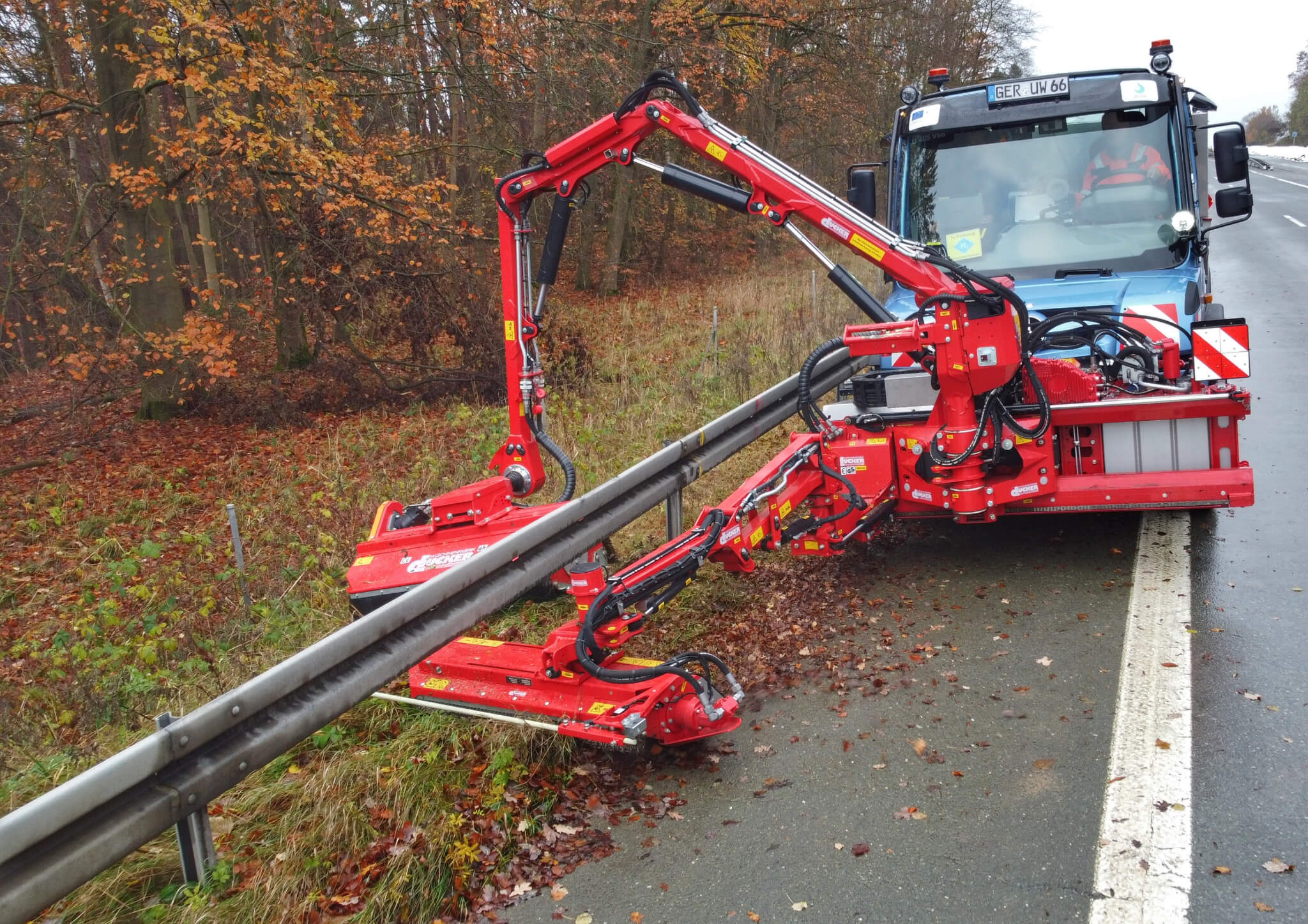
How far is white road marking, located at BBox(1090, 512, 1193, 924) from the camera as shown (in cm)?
302

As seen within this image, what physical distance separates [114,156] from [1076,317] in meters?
12.0

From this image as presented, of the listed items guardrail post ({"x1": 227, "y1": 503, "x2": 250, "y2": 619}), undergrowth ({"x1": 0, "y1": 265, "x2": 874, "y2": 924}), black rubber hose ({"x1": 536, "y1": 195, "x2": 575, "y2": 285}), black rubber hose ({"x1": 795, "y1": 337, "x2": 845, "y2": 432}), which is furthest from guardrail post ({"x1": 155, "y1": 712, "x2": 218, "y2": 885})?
black rubber hose ({"x1": 536, "y1": 195, "x2": 575, "y2": 285})

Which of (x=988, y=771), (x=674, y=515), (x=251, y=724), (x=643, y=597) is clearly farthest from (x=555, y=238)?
(x=988, y=771)

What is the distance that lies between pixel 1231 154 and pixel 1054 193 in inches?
48.8

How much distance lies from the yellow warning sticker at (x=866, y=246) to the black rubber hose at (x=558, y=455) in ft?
8.02

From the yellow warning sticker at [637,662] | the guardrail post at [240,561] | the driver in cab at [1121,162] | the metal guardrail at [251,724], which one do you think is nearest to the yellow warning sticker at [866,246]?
the metal guardrail at [251,724]

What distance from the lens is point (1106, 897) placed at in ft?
9.92

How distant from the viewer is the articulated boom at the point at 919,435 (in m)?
5.44

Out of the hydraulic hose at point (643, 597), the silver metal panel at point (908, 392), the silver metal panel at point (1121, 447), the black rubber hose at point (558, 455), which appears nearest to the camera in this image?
the hydraulic hose at point (643, 597)

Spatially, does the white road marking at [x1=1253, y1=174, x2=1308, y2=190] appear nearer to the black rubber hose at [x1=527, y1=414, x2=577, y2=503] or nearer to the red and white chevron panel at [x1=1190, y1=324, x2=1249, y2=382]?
the red and white chevron panel at [x1=1190, y1=324, x2=1249, y2=382]

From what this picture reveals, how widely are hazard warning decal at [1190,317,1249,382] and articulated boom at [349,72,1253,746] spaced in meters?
0.01

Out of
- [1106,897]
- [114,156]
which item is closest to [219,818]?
[1106,897]

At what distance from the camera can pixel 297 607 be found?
23.2 feet

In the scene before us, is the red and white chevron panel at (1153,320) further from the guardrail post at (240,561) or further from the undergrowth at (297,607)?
the guardrail post at (240,561)
